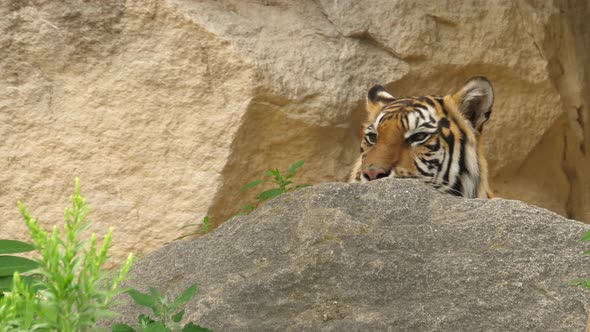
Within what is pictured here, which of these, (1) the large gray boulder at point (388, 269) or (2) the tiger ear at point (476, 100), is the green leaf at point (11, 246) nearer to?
(1) the large gray boulder at point (388, 269)

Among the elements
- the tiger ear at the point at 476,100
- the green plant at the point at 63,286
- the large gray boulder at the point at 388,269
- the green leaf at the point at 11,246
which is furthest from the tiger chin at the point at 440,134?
the green plant at the point at 63,286

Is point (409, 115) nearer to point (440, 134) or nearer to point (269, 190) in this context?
point (440, 134)

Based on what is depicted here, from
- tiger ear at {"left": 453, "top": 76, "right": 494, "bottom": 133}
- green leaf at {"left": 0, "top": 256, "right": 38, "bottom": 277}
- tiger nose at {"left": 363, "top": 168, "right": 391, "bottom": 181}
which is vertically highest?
tiger ear at {"left": 453, "top": 76, "right": 494, "bottom": 133}

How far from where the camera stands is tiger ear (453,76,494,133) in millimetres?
5148

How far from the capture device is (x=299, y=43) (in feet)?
17.1

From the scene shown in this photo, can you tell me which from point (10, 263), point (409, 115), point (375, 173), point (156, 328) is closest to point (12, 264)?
point (10, 263)

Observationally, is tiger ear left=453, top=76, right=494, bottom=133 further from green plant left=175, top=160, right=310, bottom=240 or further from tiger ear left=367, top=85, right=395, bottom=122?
green plant left=175, top=160, right=310, bottom=240

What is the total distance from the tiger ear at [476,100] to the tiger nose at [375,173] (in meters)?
0.68

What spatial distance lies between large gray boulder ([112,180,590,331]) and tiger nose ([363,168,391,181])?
1.43 m

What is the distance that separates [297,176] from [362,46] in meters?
0.86

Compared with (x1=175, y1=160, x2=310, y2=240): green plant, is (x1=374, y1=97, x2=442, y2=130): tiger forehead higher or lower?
higher

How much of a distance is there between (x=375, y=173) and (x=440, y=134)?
0.59 meters

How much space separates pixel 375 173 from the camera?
488cm

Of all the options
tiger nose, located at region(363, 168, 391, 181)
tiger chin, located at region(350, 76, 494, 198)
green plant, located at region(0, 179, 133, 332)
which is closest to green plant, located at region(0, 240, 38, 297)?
green plant, located at region(0, 179, 133, 332)
